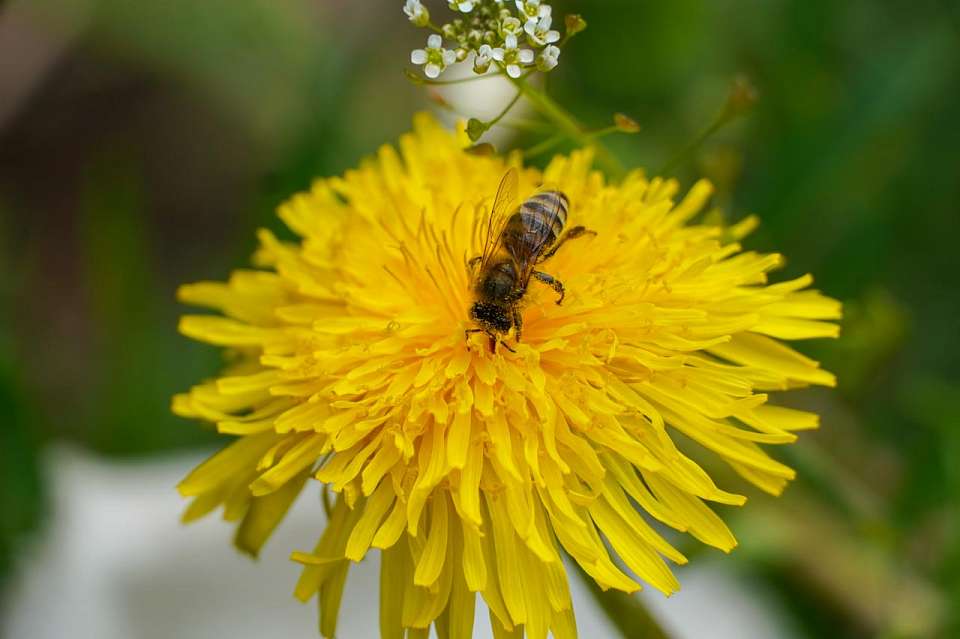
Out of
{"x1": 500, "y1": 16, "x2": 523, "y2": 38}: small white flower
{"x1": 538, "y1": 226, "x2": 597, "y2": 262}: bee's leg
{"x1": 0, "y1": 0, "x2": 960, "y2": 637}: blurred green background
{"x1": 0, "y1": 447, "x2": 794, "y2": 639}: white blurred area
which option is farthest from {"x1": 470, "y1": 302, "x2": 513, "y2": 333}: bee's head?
{"x1": 0, "y1": 447, "x2": 794, "y2": 639}: white blurred area

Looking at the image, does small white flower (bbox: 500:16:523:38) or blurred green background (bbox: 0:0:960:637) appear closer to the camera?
small white flower (bbox: 500:16:523:38)

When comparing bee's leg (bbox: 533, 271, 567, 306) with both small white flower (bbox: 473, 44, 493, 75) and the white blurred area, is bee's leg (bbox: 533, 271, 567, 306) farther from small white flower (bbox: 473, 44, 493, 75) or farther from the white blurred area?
the white blurred area

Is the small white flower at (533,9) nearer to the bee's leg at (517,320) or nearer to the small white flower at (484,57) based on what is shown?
the small white flower at (484,57)

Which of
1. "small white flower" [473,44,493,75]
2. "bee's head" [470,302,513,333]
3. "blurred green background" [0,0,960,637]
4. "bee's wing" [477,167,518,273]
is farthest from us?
"blurred green background" [0,0,960,637]

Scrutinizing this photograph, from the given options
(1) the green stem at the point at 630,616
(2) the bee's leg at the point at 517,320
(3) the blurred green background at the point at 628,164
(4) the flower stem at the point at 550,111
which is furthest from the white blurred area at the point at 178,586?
(4) the flower stem at the point at 550,111

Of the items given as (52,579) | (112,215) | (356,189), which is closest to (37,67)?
(112,215)
